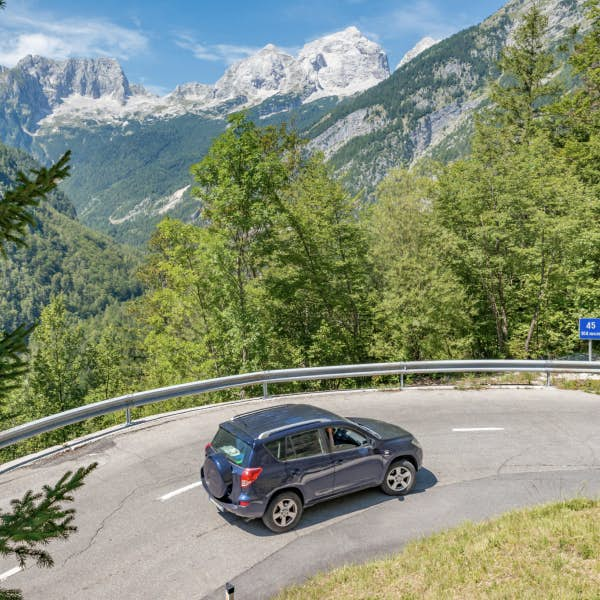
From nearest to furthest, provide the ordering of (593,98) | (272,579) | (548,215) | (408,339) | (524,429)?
1. (272,579)
2. (524,429)
3. (548,215)
4. (408,339)
5. (593,98)

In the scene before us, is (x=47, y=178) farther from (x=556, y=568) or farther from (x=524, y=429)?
(x=524, y=429)

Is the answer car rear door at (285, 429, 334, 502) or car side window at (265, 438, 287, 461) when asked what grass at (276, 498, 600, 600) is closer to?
car rear door at (285, 429, 334, 502)

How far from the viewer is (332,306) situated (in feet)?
77.4

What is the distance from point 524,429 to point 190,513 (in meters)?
7.76

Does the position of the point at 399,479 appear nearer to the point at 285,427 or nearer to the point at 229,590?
the point at 285,427

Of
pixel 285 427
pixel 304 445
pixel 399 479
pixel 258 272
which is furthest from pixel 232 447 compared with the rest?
pixel 258 272

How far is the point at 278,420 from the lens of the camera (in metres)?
8.50

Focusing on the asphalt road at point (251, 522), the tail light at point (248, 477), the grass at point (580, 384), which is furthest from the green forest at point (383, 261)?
the tail light at point (248, 477)

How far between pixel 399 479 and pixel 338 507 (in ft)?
3.95

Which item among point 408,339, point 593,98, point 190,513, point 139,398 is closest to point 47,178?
point 190,513

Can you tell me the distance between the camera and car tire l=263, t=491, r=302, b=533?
25.4 ft

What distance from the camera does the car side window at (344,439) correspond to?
846cm

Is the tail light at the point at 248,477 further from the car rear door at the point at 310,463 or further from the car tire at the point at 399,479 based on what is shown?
the car tire at the point at 399,479

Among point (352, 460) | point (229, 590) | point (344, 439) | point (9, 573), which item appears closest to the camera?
point (229, 590)
